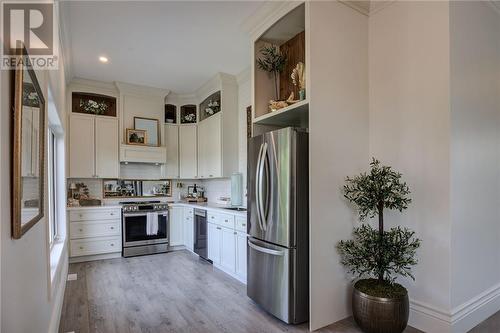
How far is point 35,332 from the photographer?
5.29 feet

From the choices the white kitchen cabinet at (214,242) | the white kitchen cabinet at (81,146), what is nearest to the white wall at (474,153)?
the white kitchen cabinet at (214,242)

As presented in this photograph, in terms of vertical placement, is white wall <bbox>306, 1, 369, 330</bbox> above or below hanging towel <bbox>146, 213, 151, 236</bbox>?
above

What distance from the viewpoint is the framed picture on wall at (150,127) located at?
220 inches

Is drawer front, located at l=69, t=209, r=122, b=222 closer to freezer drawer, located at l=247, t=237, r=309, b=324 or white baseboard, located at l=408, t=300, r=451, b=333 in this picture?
freezer drawer, located at l=247, t=237, r=309, b=324

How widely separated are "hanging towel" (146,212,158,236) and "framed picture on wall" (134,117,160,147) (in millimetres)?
1376

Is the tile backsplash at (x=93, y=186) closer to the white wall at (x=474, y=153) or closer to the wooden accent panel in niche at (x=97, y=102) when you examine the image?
the wooden accent panel in niche at (x=97, y=102)

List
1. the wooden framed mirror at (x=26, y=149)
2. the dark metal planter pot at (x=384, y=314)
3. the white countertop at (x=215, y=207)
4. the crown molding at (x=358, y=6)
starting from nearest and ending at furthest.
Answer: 1. the wooden framed mirror at (x=26, y=149)
2. the dark metal planter pot at (x=384, y=314)
3. the crown molding at (x=358, y=6)
4. the white countertop at (x=215, y=207)

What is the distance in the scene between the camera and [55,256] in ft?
9.80

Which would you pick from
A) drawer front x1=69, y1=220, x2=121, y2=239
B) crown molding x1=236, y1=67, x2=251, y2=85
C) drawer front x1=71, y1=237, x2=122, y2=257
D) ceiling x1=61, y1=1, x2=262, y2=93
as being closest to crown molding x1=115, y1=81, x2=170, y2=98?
ceiling x1=61, y1=1, x2=262, y2=93

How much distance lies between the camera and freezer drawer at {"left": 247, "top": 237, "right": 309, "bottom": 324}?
2623mm

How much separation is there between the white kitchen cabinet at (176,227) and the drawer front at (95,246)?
0.90m

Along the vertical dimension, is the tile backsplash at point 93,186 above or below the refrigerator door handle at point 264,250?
above

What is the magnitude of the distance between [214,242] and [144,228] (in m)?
1.57

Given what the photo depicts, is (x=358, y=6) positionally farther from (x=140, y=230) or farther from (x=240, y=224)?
(x=140, y=230)
